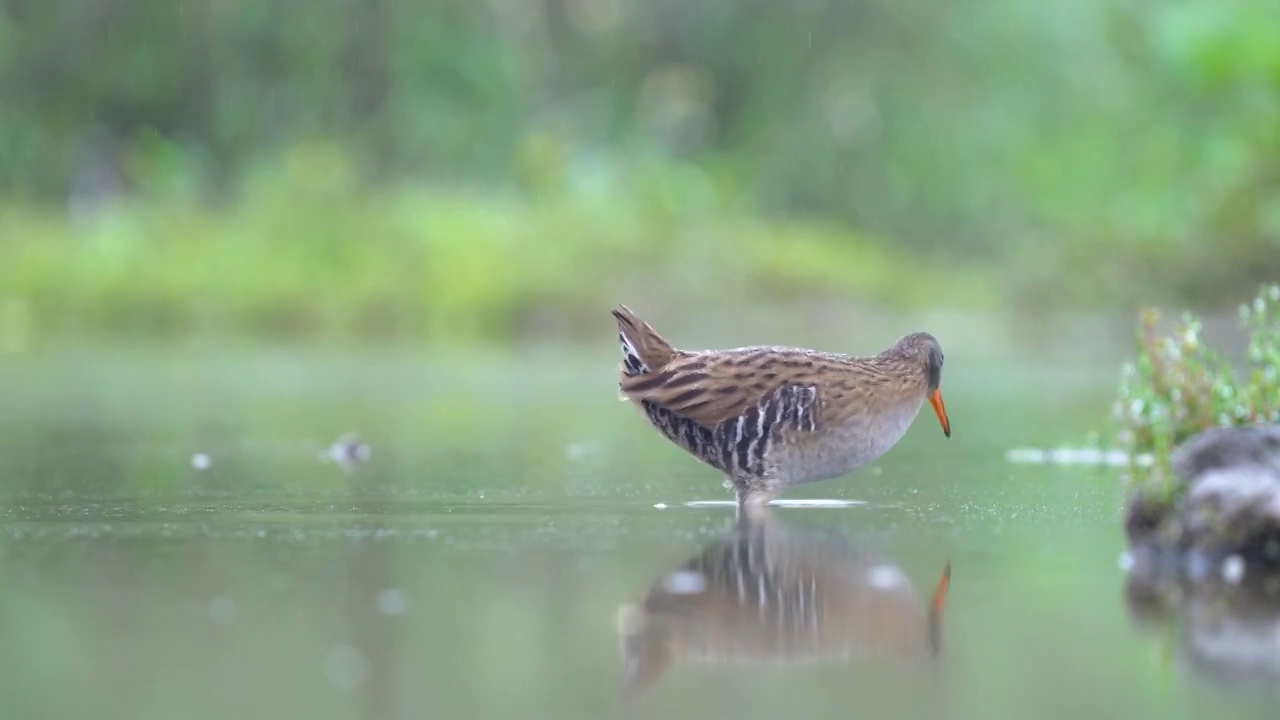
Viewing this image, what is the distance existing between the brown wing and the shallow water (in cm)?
40

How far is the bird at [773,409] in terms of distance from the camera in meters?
8.05

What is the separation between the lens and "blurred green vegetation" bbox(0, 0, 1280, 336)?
2483 centimetres

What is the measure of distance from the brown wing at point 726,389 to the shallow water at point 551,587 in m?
0.40

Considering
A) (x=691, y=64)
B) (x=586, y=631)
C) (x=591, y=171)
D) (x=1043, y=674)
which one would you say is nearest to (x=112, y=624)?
(x=586, y=631)

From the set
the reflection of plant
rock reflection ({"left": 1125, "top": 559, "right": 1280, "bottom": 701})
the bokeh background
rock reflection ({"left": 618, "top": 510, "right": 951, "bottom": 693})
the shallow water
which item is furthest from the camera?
the reflection of plant

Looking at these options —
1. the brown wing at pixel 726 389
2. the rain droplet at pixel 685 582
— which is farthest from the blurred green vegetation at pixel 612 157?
the rain droplet at pixel 685 582

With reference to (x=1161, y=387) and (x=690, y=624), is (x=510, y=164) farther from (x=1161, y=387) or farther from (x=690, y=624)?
(x=690, y=624)

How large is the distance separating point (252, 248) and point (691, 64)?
35.4 ft

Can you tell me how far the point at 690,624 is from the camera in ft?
17.7

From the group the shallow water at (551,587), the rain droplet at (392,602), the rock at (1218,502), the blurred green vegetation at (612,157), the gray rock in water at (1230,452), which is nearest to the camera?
the shallow water at (551,587)

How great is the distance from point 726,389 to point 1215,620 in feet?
9.97

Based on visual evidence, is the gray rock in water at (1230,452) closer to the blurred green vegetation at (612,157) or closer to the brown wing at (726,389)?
the brown wing at (726,389)

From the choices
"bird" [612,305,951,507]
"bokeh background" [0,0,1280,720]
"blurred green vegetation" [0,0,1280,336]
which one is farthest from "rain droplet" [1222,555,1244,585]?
"blurred green vegetation" [0,0,1280,336]

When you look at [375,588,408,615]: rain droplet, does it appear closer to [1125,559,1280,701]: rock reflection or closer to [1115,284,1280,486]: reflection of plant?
[1125,559,1280,701]: rock reflection
